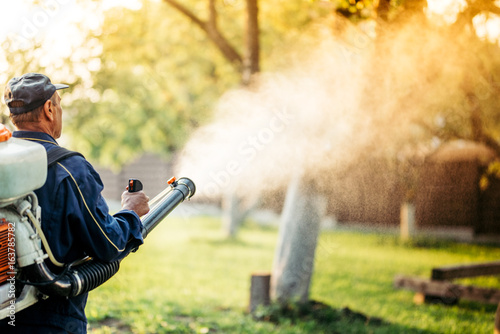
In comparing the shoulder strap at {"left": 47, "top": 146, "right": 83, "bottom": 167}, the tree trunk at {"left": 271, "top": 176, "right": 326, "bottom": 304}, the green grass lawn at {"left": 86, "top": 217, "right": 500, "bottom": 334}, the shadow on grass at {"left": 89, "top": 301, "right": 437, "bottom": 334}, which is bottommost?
the green grass lawn at {"left": 86, "top": 217, "right": 500, "bottom": 334}

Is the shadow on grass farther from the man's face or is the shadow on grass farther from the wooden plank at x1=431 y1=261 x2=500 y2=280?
the man's face

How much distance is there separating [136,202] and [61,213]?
420 millimetres

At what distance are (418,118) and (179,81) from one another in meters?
7.37

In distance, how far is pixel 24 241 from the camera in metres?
2.00

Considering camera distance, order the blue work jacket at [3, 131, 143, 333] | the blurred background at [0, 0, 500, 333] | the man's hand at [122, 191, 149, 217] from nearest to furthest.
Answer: the blue work jacket at [3, 131, 143, 333], the man's hand at [122, 191, 149, 217], the blurred background at [0, 0, 500, 333]

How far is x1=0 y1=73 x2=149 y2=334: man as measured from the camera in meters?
2.10

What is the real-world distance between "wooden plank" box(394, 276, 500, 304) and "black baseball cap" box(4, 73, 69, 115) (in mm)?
6179

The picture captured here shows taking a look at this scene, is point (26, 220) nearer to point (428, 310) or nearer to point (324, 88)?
point (324, 88)

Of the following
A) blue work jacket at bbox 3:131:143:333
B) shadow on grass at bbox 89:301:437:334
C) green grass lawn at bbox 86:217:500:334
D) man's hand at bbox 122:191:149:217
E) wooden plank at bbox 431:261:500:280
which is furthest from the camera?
wooden plank at bbox 431:261:500:280

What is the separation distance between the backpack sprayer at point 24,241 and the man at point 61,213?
7 centimetres

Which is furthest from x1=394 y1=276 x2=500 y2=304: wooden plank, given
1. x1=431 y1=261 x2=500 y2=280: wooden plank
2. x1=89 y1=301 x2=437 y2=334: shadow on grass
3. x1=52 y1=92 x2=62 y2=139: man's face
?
x1=52 y1=92 x2=62 y2=139: man's face

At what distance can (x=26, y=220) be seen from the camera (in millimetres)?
2004

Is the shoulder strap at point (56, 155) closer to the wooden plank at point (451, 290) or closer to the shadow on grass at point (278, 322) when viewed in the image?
the shadow on grass at point (278, 322)

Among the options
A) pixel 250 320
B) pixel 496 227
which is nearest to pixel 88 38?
pixel 250 320
